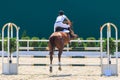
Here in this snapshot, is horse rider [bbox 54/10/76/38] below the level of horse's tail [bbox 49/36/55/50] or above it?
above

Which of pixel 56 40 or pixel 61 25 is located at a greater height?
pixel 61 25

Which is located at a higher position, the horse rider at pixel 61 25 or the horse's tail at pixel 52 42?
the horse rider at pixel 61 25

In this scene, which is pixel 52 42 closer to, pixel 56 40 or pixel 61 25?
pixel 56 40

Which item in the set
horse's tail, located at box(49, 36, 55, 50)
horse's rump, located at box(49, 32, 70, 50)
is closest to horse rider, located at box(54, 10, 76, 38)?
horse's rump, located at box(49, 32, 70, 50)

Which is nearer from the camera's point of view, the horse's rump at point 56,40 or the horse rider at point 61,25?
the horse's rump at point 56,40

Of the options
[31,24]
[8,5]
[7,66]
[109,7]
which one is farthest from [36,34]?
[7,66]

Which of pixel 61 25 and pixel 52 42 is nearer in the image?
pixel 52 42

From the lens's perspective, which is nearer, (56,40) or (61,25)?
(56,40)

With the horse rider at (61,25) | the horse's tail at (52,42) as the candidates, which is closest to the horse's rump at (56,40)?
the horse's tail at (52,42)

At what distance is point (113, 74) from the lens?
477 inches

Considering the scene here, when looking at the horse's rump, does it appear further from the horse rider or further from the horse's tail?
the horse rider

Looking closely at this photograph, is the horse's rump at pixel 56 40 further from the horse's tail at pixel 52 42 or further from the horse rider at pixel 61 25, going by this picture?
the horse rider at pixel 61 25

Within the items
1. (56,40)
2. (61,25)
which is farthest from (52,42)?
(61,25)

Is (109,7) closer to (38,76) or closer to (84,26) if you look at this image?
(84,26)
